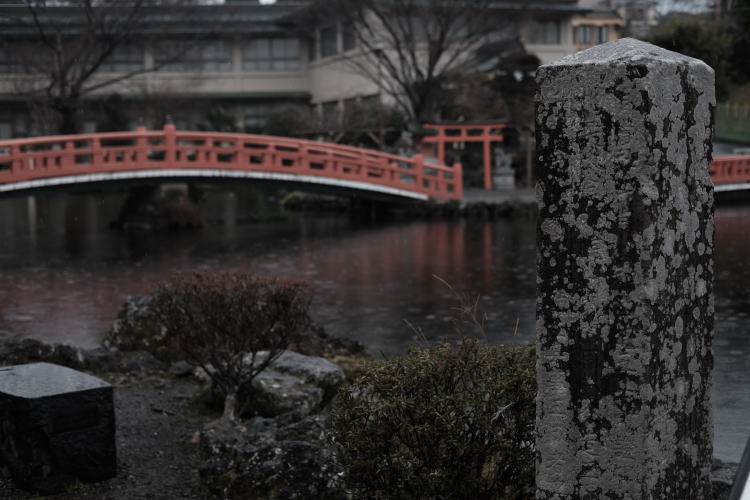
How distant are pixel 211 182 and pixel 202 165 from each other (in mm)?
553

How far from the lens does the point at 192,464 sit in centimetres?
523

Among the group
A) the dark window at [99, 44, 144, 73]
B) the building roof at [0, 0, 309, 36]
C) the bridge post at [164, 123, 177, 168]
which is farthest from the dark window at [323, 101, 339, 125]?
the bridge post at [164, 123, 177, 168]

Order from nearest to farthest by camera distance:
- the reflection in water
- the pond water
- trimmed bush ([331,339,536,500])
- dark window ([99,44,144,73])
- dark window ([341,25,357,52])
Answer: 1. trimmed bush ([331,339,536,500])
2. the pond water
3. the reflection in water
4. dark window ([341,25,357,52])
5. dark window ([99,44,144,73])

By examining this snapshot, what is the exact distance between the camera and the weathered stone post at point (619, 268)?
2.83 metres

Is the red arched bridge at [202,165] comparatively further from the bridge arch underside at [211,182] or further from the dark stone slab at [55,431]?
the dark stone slab at [55,431]

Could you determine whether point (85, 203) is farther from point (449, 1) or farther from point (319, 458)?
point (319, 458)

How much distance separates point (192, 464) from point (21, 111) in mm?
36001

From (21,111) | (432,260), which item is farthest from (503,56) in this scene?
(21,111)

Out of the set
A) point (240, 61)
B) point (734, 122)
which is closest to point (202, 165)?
point (240, 61)

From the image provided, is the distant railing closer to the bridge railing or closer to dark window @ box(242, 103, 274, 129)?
the bridge railing

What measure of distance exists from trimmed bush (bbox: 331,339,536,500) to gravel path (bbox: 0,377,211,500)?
57.3 inches

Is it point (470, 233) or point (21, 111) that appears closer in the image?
point (470, 233)

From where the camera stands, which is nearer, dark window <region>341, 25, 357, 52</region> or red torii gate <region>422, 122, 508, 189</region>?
red torii gate <region>422, 122, 508, 189</region>

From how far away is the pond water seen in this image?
972 cm
